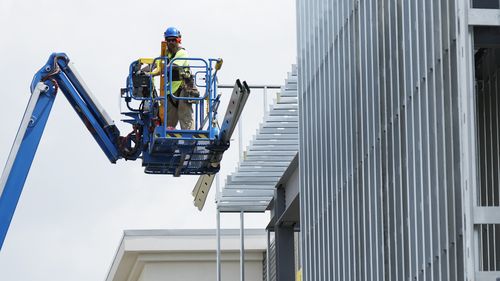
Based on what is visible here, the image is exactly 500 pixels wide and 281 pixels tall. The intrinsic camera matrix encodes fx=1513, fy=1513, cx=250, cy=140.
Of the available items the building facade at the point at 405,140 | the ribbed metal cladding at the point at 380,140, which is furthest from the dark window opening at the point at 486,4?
the ribbed metal cladding at the point at 380,140

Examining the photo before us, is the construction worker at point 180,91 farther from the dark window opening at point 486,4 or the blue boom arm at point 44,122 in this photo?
the dark window opening at point 486,4

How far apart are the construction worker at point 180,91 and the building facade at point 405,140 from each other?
293 centimetres

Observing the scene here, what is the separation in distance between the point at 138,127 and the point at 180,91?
131cm

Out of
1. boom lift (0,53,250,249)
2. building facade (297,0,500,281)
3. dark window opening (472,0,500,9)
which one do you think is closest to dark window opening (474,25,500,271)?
building facade (297,0,500,281)

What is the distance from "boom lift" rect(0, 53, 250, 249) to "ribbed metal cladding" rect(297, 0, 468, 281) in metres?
2.42

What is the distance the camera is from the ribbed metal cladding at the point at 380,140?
69.8 feet

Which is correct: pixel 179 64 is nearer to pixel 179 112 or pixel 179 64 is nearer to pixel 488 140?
pixel 179 112

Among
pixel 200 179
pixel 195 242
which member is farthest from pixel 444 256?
pixel 195 242

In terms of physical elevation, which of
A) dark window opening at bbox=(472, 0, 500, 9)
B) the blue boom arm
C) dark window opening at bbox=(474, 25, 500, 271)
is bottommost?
dark window opening at bbox=(474, 25, 500, 271)

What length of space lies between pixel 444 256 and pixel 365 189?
20.4 feet

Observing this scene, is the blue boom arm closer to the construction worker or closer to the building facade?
the construction worker

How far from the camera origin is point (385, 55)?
25406 mm

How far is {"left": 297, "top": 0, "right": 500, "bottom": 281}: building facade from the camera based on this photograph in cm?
2044

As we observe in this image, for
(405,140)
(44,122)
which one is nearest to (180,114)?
(44,122)
